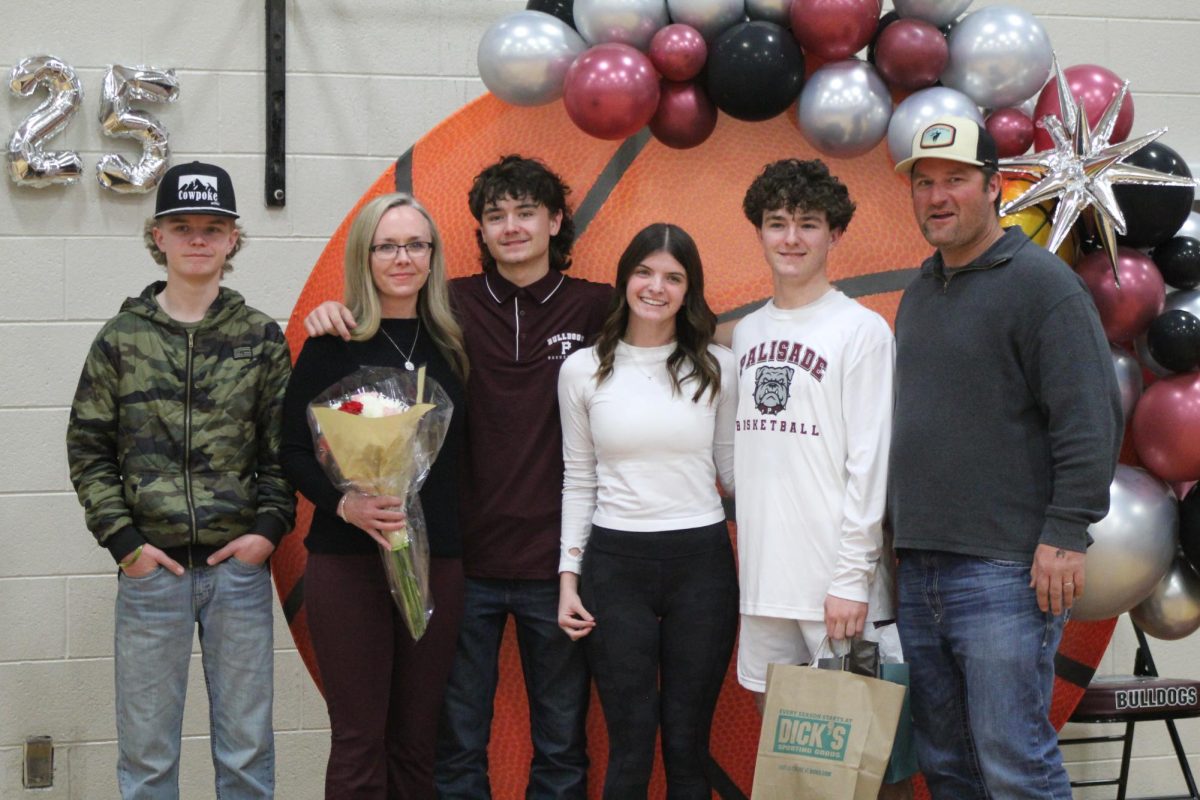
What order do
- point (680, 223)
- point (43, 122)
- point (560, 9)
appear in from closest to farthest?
point (680, 223)
point (560, 9)
point (43, 122)

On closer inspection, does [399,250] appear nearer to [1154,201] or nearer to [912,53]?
[912,53]

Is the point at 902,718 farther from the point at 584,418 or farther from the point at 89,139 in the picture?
the point at 89,139

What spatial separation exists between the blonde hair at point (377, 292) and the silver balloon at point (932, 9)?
3.63ft

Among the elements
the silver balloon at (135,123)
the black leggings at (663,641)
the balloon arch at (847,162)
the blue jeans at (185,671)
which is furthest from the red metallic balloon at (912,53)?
the silver balloon at (135,123)

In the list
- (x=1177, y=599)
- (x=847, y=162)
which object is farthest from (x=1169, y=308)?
(x=847, y=162)

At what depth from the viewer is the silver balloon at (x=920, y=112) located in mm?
2463

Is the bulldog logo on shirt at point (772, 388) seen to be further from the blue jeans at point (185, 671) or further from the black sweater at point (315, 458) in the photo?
the blue jeans at point (185, 671)

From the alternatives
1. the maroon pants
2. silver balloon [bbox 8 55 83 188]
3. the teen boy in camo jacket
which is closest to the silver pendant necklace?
the teen boy in camo jacket

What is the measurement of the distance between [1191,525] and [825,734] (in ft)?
3.28

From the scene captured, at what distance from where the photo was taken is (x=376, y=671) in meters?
2.34

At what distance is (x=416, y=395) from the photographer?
2330 mm

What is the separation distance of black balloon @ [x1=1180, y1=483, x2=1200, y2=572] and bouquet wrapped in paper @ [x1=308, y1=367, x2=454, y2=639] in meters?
1.55

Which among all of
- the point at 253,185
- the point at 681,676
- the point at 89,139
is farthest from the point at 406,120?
the point at 681,676

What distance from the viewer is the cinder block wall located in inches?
136
